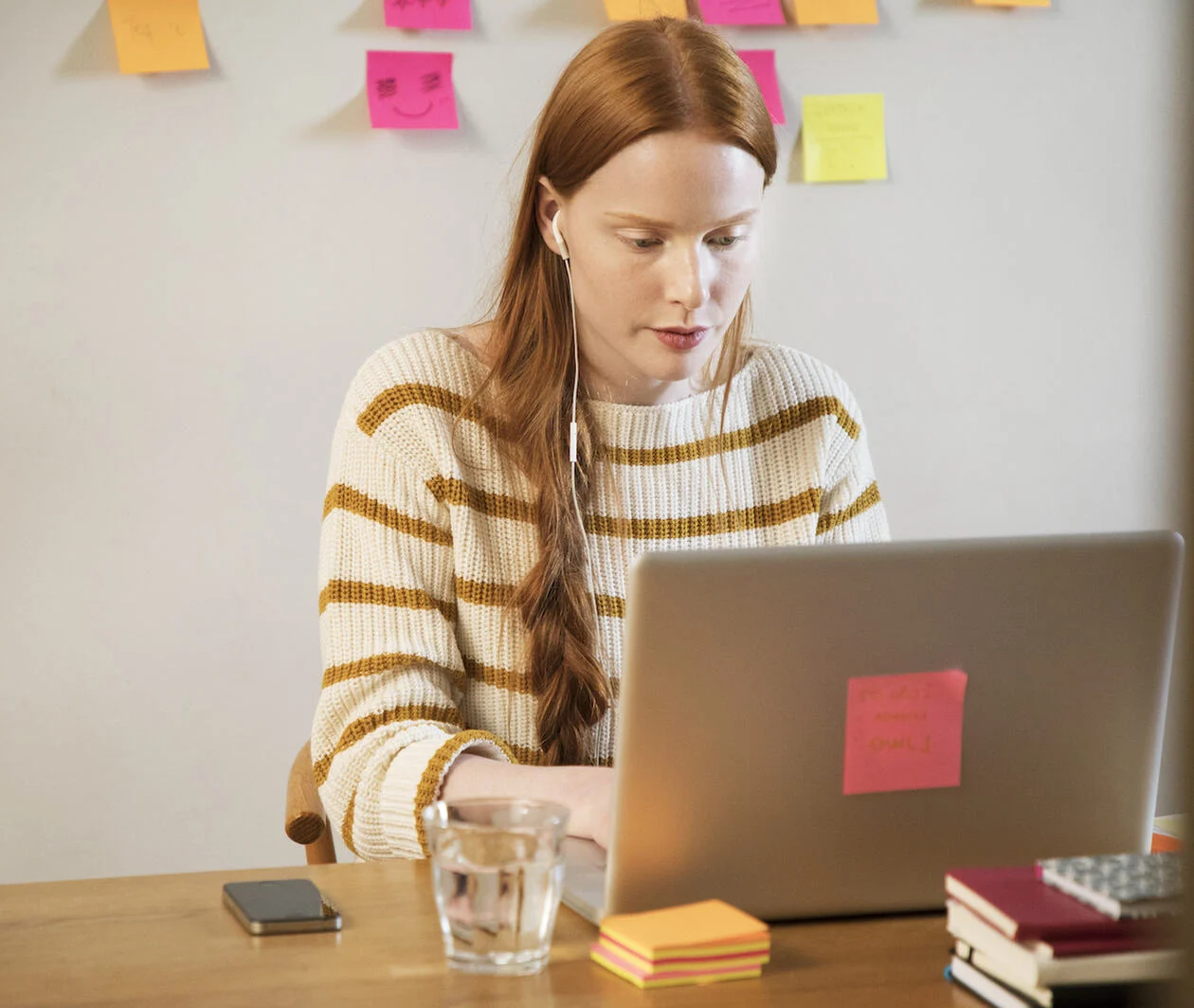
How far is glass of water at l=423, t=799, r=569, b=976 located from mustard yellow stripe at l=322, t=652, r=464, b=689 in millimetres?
449

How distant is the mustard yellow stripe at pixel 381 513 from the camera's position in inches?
49.3

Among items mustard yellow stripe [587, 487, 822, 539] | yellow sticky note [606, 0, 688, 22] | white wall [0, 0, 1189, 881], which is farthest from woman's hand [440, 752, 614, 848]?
yellow sticky note [606, 0, 688, 22]

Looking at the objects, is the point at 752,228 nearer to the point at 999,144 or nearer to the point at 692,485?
the point at 692,485

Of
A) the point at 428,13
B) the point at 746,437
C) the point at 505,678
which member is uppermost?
the point at 428,13

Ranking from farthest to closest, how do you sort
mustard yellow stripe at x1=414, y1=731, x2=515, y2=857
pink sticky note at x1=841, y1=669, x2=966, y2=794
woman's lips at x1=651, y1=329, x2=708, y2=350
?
woman's lips at x1=651, y1=329, x2=708, y2=350, mustard yellow stripe at x1=414, y1=731, x2=515, y2=857, pink sticky note at x1=841, y1=669, x2=966, y2=794

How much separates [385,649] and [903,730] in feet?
1.80

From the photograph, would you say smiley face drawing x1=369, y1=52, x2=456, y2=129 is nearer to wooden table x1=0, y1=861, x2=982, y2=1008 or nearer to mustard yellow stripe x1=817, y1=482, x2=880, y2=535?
mustard yellow stripe x1=817, y1=482, x2=880, y2=535

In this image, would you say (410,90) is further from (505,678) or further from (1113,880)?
(1113,880)

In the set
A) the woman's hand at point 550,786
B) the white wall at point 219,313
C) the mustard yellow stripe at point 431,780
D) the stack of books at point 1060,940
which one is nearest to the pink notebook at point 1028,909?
the stack of books at point 1060,940

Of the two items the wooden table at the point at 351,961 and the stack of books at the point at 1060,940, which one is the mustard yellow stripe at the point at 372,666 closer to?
the wooden table at the point at 351,961

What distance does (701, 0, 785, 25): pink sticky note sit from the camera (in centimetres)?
205

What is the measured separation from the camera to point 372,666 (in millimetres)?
1175

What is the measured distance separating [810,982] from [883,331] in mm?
1602

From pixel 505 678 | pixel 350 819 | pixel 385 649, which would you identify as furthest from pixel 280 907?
pixel 505 678
